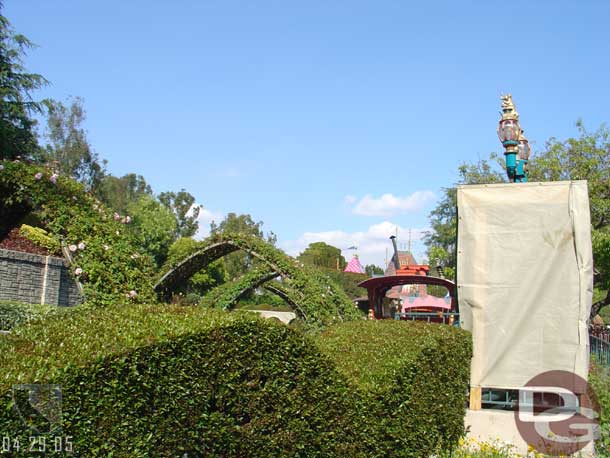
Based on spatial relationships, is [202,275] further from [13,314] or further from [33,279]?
[13,314]

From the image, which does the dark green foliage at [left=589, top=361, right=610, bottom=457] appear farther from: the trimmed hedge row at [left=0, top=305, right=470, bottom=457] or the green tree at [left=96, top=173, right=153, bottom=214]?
the green tree at [left=96, top=173, right=153, bottom=214]

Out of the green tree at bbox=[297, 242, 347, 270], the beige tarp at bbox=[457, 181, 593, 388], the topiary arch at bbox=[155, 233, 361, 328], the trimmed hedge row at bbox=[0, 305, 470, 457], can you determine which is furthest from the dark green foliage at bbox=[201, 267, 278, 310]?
the green tree at bbox=[297, 242, 347, 270]

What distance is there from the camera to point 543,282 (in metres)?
7.27

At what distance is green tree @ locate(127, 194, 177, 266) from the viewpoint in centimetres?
3878

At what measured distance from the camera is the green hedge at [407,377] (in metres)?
4.76

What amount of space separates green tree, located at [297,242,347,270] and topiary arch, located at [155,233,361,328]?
52678 mm

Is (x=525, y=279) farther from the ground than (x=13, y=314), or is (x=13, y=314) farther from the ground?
(x=525, y=279)

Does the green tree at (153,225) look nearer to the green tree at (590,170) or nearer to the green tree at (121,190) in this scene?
the green tree at (121,190)

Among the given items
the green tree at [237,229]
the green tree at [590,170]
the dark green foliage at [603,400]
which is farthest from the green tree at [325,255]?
the dark green foliage at [603,400]

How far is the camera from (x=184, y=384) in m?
3.27

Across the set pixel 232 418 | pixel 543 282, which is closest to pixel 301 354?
pixel 232 418

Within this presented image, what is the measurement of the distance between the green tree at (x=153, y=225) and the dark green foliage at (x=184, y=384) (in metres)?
35.0

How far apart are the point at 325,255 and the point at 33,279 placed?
48.0m

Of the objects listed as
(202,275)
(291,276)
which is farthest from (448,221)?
(291,276)
